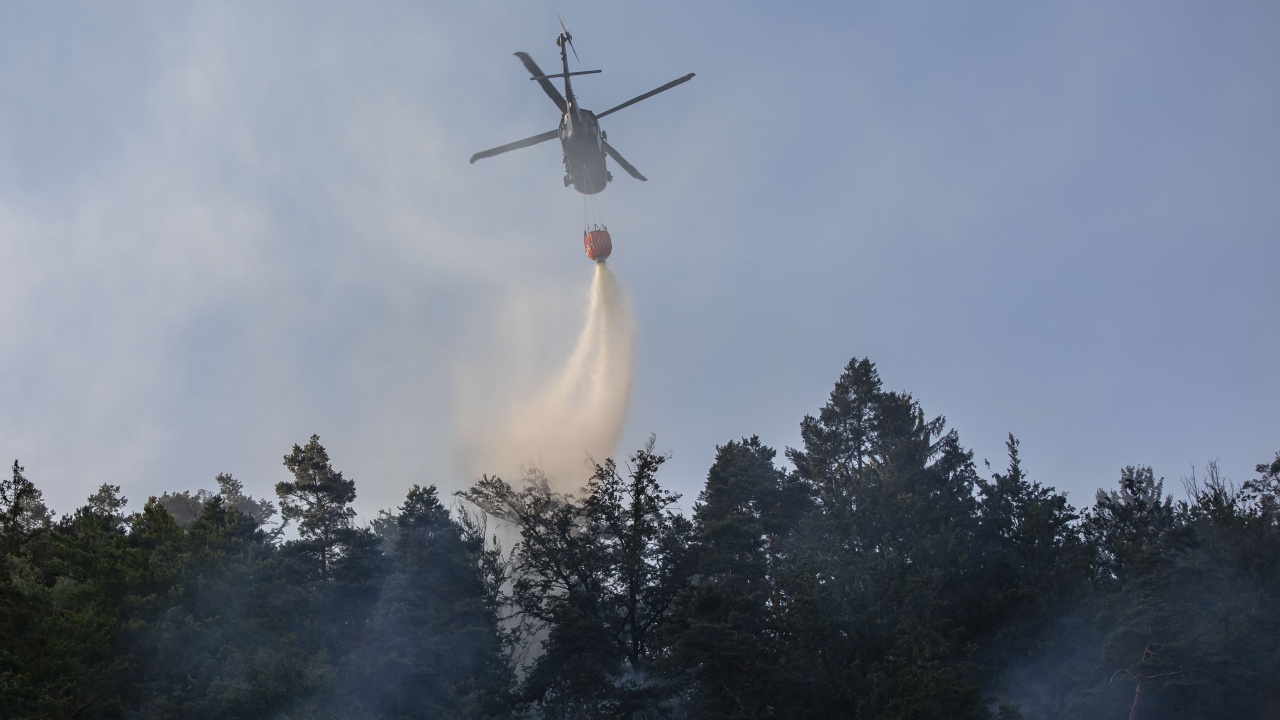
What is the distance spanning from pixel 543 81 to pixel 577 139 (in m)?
2.77

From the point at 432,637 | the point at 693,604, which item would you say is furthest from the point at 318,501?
the point at 693,604

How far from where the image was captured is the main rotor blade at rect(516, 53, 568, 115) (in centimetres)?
3856

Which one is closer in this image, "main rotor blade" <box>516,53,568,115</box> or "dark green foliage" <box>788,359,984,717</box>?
"dark green foliage" <box>788,359,984,717</box>

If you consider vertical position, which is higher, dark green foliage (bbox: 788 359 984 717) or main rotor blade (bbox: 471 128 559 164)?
main rotor blade (bbox: 471 128 559 164)

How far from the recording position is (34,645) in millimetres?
27281

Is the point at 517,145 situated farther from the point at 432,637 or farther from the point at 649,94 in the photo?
the point at 432,637

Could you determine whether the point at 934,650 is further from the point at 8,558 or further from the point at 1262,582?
the point at 8,558

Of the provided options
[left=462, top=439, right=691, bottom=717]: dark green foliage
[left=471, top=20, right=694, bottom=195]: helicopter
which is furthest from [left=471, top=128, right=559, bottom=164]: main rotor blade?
[left=462, top=439, right=691, bottom=717]: dark green foliage

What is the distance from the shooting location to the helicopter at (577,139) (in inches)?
1564

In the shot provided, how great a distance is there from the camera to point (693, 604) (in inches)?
1276

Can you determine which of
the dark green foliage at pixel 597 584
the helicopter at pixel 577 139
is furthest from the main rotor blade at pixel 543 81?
the dark green foliage at pixel 597 584

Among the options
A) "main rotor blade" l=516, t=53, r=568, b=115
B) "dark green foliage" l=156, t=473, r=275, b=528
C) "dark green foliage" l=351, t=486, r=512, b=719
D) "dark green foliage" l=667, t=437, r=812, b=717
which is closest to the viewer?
"dark green foliage" l=667, t=437, r=812, b=717

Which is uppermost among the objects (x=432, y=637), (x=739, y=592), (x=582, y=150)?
(x=582, y=150)

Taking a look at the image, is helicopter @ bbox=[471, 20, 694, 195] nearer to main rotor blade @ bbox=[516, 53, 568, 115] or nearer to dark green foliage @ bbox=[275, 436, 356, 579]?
main rotor blade @ bbox=[516, 53, 568, 115]
